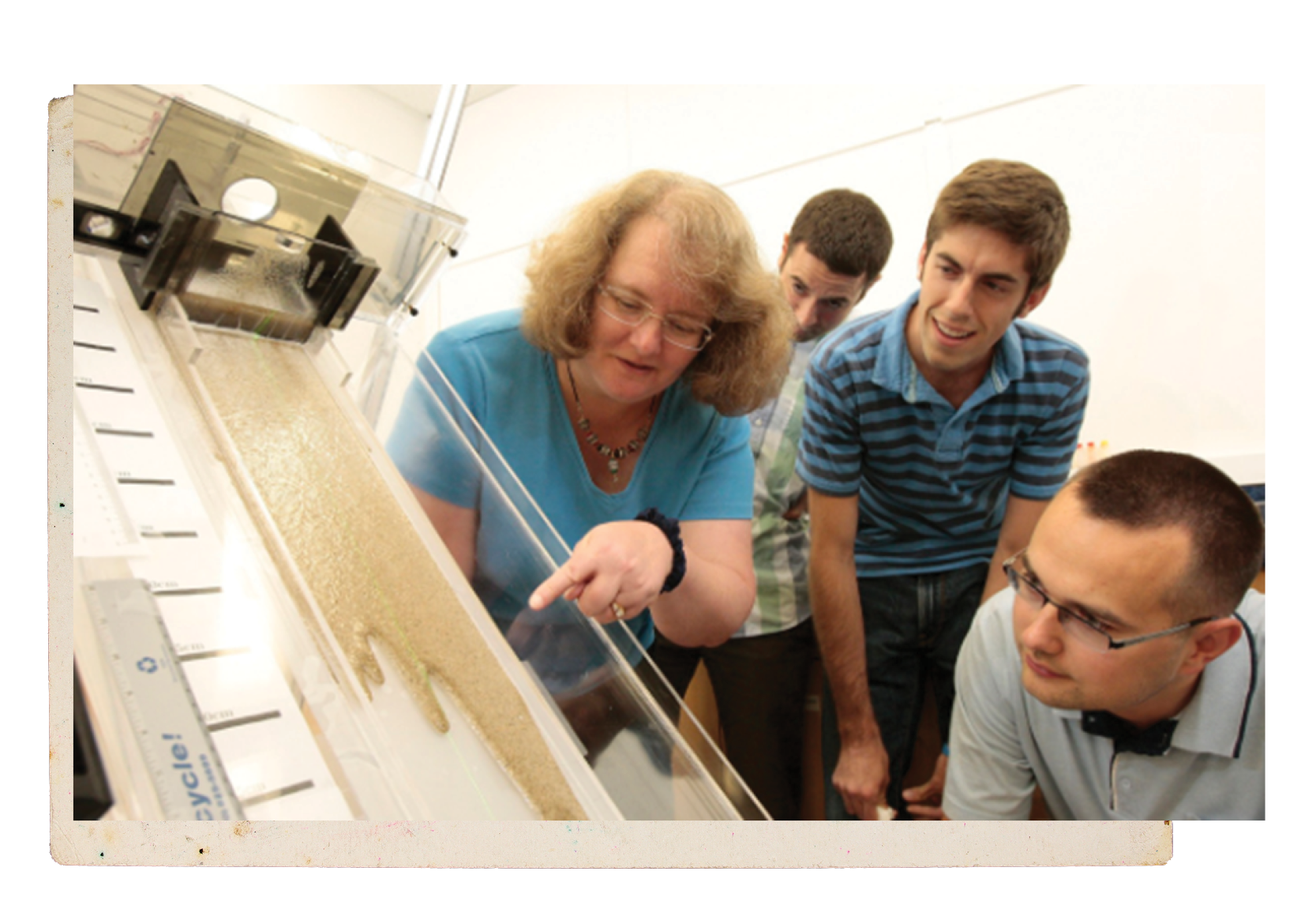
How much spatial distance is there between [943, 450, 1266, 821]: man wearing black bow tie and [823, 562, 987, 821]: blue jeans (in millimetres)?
132

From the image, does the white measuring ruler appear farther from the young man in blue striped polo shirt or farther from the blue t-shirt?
the young man in blue striped polo shirt

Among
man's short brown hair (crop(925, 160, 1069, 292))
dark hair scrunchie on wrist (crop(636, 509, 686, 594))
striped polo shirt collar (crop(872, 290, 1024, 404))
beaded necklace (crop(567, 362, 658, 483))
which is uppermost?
man's short brown hair (crop(925, 160, 1069, 292))

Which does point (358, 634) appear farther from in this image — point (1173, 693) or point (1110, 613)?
point (1173, 693)

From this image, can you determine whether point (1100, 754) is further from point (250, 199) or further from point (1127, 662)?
point (250, 199)

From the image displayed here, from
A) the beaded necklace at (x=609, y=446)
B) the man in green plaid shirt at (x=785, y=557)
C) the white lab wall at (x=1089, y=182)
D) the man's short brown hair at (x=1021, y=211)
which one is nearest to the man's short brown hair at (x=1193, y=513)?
the white lab wall at (x=1089, y=182)

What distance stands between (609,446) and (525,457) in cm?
13

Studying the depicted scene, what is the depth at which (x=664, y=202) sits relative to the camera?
1032mm

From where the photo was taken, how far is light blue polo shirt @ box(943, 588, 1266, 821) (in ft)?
3.33

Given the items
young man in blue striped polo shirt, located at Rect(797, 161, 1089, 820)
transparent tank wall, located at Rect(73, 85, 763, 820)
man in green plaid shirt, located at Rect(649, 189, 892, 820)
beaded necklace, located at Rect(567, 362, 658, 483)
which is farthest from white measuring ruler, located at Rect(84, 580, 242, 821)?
young man in blue striped polo shirt, located at Rect(797, 161, 1089, 820)

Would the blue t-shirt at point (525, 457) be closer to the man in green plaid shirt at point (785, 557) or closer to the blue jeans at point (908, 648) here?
the man in green plaid shirt at point (785, 557)

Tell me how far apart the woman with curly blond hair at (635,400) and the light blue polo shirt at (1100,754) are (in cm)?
37

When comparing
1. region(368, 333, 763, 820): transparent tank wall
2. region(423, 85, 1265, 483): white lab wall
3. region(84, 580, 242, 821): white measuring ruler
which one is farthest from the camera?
region(423, 85, 1265, 483): white lab wall

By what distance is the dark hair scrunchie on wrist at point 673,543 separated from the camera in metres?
0.96

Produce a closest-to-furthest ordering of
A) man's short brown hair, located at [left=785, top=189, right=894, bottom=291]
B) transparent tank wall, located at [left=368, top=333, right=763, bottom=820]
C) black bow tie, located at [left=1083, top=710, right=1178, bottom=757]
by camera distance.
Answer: transparent tank wall, located at [left=368, top=333, right=763, bottom=820]
black bow tie, located at [left=1083, top=710, right=1178, bottom=757]
man's short brown hair, located at [left=785, top=189, right=894, bottom=291]
